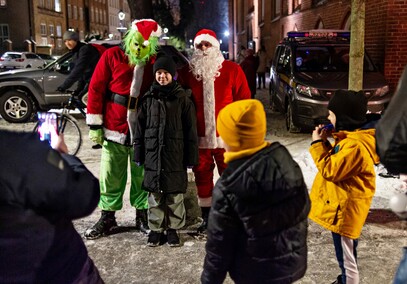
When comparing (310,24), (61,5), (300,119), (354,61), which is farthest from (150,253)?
(61,5)

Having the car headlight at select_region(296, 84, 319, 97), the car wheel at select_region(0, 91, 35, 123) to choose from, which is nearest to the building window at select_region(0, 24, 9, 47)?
the car wheel at select_region(0, 91, 35, 123)

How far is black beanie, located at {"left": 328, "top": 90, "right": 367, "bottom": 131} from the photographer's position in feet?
10.7

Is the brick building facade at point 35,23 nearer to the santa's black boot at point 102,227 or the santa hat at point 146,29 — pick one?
the santa hat at point 146,29

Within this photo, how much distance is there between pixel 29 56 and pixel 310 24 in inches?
799

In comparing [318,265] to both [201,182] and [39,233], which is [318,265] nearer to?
[201,182]

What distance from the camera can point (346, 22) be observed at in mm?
14227

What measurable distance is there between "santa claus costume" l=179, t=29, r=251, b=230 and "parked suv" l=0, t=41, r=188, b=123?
6418 millimetres

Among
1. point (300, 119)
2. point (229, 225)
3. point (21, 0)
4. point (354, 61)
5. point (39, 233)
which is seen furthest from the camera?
point (21, 0)

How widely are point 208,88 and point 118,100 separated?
0.87m

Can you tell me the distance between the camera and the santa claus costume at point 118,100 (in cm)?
463

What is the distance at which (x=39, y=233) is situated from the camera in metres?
1.97

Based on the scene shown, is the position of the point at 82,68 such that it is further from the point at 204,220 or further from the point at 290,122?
the point at 290,122

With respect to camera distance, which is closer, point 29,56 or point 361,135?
point 361,135

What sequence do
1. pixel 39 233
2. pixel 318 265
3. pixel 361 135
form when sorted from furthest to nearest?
pixel 318 265
pixel 361 135
pixel 39 233
